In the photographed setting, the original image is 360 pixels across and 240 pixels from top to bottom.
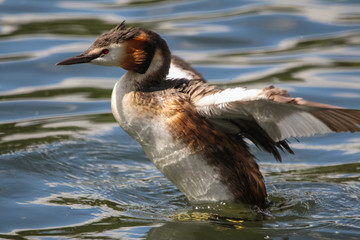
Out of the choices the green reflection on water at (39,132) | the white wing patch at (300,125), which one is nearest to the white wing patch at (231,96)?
the white wing patch at (300,125)

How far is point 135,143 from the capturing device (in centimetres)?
832

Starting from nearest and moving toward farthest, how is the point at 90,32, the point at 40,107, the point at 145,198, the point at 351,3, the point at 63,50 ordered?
the point at 145,198 → the point at 40,107 → the point at 63,50 → the point at 90,32 → the point at 351,3

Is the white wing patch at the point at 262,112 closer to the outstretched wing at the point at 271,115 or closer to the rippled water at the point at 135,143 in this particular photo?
the outstretched wing at the point at 271,115

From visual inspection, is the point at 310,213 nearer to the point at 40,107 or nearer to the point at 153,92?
the point at 153,92

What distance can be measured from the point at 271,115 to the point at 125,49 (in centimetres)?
144

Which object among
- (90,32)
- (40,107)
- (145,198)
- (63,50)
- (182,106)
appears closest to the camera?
(182,106)

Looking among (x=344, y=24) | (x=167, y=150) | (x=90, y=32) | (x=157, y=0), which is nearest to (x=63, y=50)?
(x=90, y=32)

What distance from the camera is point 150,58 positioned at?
6285mm

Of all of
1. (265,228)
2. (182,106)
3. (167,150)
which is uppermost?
(182,106)

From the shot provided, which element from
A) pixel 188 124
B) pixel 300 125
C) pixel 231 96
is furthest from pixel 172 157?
pixel 300 125

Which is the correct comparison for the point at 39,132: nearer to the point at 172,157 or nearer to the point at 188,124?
the point at 172,157

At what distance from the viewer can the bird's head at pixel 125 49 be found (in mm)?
6199

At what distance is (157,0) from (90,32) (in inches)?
86.6

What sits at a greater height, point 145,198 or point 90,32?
point 90,32
